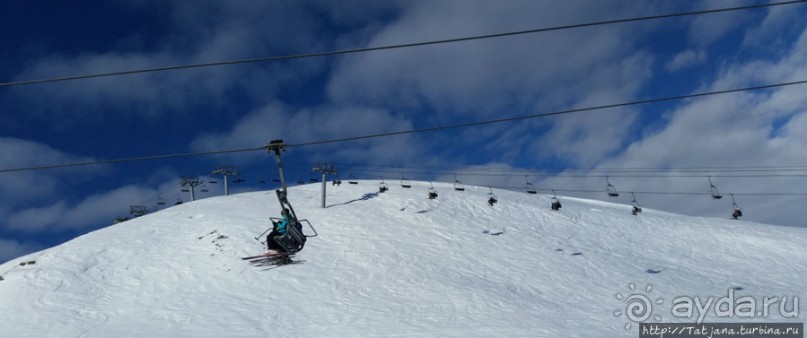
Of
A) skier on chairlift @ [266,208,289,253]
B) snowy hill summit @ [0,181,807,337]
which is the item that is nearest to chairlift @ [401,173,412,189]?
snowy hill summit @ [0,181,807,337]

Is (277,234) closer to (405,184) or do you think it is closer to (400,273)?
(400,273)

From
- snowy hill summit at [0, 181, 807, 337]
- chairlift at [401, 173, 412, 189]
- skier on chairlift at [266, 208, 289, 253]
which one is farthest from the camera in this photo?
chairlift at [401, 173, 412, 189]

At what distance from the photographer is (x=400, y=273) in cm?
3884

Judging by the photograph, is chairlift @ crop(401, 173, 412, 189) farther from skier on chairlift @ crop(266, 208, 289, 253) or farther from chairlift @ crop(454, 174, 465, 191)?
skier on chairlift @ crop(266, 208, 289, 253)

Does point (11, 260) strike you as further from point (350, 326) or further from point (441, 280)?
point (441, 280)

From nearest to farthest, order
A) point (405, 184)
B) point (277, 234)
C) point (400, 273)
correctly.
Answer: point (277, 234) < point (400, 273) < point (405, 184)

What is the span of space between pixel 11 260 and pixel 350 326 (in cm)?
3384

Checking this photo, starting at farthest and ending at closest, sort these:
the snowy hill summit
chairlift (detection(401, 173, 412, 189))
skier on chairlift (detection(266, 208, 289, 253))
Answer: chairlift (detection(401, 173, 412, 189)) → the snowy hill summit → skier on chairlift (detection(266, 208, 289, 253))

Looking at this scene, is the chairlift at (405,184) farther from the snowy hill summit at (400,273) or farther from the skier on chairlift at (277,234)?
the skier on chairlift at (277,234)

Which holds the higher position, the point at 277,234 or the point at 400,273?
the point at 277,234

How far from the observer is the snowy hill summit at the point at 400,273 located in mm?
30547

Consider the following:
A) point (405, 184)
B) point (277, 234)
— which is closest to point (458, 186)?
point (405, 184)

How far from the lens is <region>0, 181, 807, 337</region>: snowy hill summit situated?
3055 centimetres

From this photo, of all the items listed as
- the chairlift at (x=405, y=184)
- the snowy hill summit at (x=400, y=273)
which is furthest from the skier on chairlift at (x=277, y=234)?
the chairlift at (x=405, y=184)
